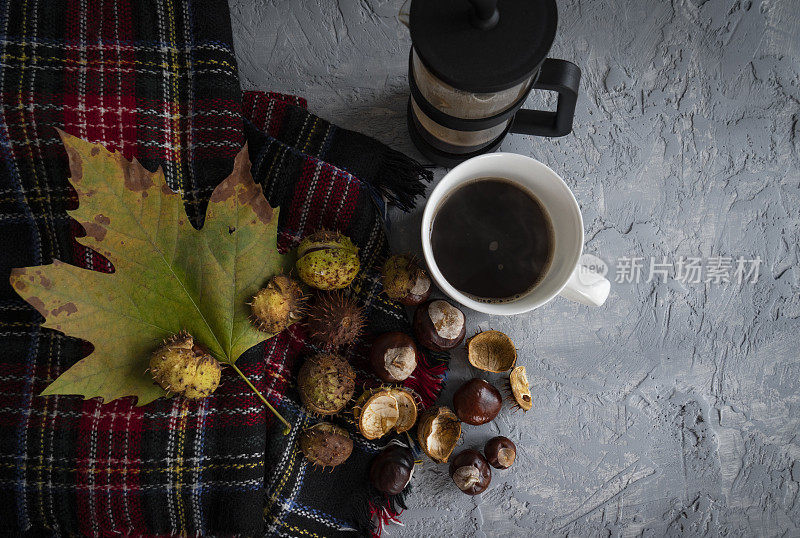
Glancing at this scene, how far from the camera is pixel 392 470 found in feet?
2.29

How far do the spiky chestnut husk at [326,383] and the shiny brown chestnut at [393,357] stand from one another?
1.5 inches

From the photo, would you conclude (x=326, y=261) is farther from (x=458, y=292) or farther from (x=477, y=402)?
(x=477, y=402)

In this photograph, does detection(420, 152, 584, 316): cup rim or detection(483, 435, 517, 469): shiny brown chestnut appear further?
detection(483, 435, 517, 469): shiny brown chestnut

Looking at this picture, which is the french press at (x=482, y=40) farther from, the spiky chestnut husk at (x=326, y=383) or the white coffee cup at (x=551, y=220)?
the spiky chestnut husk at (x=326, y=383)

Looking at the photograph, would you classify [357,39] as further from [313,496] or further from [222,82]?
[313,496]

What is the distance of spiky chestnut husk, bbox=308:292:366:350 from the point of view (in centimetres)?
67

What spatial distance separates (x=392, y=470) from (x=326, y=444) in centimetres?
9

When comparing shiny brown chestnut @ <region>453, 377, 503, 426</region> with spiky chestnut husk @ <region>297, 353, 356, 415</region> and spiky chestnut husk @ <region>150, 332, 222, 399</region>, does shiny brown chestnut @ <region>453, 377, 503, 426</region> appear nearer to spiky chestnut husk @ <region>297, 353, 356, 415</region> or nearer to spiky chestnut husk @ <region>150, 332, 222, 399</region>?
spiky chestnut husk @ <region>297, 353, 356, 415</region>

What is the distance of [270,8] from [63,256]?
434mm

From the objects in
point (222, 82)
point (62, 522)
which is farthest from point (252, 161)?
point (62, 522)

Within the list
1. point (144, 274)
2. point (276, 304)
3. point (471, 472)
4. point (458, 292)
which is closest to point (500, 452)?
point (471, 472)

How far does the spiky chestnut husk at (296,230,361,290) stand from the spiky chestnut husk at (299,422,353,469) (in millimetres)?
183

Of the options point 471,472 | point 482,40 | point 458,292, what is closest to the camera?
point 482,40

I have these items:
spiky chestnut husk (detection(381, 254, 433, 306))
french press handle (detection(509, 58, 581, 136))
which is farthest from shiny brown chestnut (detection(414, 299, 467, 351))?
french press handle (detection(509, 58, 581, 136))
